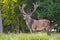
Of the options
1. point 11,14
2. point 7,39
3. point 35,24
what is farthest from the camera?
point 11,14

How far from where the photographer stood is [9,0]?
1877cm

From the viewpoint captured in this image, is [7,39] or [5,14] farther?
[5,14]

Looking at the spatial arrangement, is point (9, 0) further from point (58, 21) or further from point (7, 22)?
point (58, 21)

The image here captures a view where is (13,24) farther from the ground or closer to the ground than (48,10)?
closer to the ground

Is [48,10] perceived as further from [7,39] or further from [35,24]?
[7,39]

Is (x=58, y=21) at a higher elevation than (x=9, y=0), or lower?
lower

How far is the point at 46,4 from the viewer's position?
18.0 m

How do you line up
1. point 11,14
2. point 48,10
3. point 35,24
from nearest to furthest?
point 35,24 < point 48,10 < point 11,14

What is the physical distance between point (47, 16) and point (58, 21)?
1008 mm

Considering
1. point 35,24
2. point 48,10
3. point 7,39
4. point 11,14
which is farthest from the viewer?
point 11,14

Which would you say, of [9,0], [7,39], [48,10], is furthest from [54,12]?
[7,39]

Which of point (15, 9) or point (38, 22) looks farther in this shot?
point (15, 9)

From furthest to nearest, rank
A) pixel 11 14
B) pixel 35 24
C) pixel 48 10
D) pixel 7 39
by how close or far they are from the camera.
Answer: pixel 11 14 < pixel 48 10 < pixel 35 24 < pixel 7 39

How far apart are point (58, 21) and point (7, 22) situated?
10.9 feet
